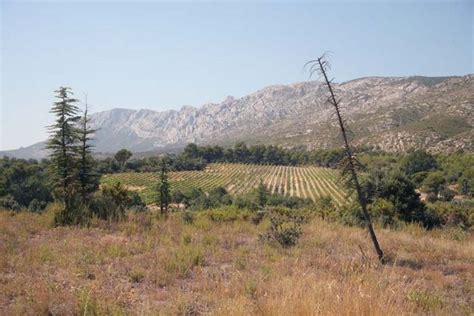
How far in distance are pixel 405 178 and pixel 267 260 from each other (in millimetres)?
18246

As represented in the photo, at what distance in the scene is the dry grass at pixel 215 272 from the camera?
379 centimetres

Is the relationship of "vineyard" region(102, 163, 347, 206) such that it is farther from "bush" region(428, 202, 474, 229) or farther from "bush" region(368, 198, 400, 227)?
"bush" region(368, 198, 400, 227)

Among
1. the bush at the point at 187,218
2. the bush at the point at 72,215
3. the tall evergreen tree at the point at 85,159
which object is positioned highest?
the tall evergreen tree at the point at 85,159

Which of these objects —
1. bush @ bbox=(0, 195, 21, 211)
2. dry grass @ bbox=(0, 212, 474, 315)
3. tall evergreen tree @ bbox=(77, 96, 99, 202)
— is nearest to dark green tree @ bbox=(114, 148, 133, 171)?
bush @ bbox=(0, 195, 21, 211)

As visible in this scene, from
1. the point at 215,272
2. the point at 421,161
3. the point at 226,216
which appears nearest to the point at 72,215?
the point at 226,216

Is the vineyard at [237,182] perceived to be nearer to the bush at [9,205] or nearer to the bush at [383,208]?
the bush at [9,205]

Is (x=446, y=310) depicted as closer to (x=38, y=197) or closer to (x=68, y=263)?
(x=68, y=263)

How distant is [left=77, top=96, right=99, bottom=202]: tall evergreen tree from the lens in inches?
805

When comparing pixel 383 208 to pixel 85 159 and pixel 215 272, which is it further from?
pixel 85 159

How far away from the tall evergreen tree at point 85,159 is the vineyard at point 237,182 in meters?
60.3

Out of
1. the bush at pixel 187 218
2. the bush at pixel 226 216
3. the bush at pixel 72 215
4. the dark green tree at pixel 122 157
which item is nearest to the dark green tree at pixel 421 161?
the bush at pixel 226 216

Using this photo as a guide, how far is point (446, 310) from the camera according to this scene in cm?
430

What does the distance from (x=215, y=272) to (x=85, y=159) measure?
19.3 metres

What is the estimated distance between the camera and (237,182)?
117 meters
